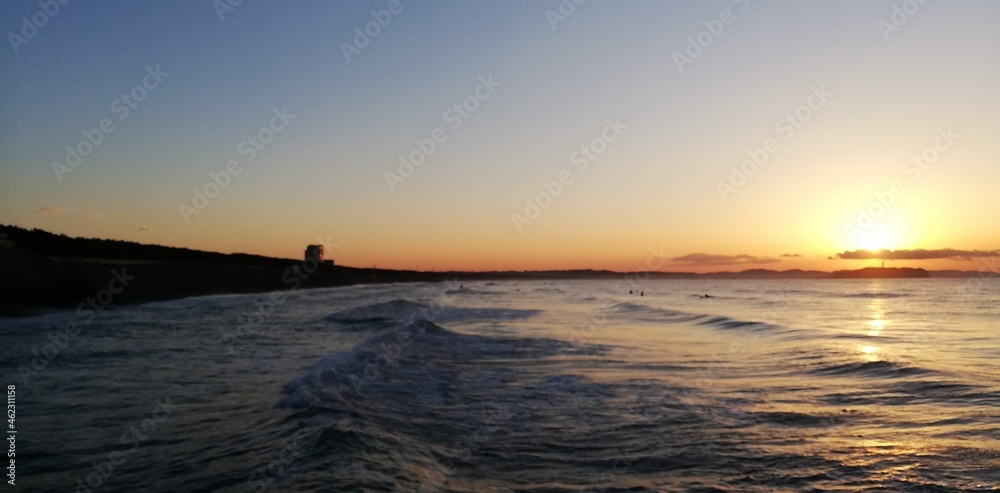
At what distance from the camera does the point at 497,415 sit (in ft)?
38.6

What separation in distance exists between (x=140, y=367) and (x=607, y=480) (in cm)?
1374

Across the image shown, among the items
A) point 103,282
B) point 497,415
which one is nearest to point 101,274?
point 103,282

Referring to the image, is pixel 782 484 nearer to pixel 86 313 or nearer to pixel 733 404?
pixel 733 404

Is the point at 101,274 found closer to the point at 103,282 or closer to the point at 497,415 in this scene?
the point at 103,282

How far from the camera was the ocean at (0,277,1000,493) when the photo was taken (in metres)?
7.93

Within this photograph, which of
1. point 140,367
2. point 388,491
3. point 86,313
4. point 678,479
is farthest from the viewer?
point 86,313

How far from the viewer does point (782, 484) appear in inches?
300

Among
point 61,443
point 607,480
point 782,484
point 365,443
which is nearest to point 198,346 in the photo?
point 61,443

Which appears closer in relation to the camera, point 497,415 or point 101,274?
point 497,415

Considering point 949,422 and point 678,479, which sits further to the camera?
point 949,422

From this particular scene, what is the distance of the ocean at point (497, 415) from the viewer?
7934mm

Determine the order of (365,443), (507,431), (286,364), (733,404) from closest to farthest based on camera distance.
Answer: (365,443), (507,431), (733,404), (286,364)

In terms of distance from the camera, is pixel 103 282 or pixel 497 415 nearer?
pixel 497 415

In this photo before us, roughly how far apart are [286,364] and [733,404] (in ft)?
39.1
